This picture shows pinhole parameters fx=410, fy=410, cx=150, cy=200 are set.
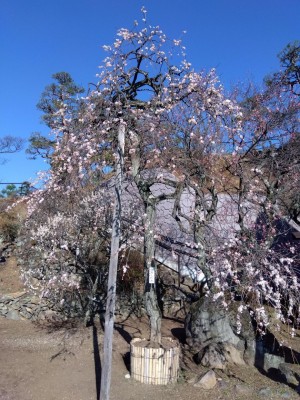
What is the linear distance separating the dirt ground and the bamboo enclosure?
0.10 metres

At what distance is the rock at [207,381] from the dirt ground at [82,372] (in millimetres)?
70

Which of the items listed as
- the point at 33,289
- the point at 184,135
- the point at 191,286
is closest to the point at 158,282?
the point at 191,286

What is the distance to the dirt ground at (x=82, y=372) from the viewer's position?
5609 mm

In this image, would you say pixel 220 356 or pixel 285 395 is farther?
pixel 220 356

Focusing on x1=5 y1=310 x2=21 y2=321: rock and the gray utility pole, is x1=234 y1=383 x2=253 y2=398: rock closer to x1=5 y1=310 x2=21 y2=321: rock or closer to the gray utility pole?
the gray utility pole

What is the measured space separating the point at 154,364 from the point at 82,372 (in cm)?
123

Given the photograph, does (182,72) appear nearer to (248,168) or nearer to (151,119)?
(151,119)

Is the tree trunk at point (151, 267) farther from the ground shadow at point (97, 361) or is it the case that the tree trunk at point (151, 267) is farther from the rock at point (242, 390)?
the rock at point (242, 390)

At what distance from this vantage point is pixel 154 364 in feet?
19.2

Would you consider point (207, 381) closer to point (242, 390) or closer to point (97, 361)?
point (242, 390)

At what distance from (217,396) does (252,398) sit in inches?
18.8

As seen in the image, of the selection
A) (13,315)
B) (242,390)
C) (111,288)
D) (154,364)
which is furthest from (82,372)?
(13,315)

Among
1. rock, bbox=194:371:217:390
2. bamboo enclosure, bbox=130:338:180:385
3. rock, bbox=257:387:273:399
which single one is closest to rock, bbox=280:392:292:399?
rock, bbox=257:387:273:399

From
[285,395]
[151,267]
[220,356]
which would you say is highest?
[151,267]
